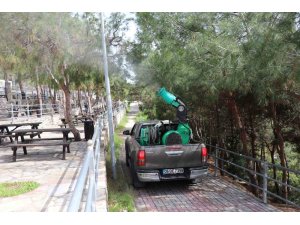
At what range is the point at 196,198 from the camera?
7.33 metres

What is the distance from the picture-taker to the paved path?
258 inches

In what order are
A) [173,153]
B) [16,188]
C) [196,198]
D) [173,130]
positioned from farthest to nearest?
1. [173,130]
2. [173,153]
3. [196,198]
4. [16,188]

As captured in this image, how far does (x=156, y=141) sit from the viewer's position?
8844 mm

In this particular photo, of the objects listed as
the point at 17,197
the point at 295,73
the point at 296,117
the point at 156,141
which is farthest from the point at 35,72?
the point at 295,73

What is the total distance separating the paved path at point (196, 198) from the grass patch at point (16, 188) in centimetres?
201

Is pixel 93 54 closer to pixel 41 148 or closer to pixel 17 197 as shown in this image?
pixel 41 148

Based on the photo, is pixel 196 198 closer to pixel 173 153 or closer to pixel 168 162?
pixel 168 162

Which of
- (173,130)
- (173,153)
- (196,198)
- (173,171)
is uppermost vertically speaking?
(173,130)

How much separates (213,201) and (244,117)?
6.07 meters

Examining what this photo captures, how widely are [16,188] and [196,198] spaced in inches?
142

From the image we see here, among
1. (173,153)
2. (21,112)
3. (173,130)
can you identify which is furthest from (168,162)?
(21,112)

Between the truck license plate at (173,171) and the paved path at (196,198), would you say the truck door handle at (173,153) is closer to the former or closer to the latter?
the truck license plate at (173,171)

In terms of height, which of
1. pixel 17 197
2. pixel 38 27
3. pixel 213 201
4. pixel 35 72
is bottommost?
pixel 213 201

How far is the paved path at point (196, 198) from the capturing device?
656 centimetres
